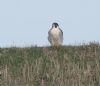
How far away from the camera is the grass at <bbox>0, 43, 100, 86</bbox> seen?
1498 cm

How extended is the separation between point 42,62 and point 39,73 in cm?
109

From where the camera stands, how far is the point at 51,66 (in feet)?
53.5

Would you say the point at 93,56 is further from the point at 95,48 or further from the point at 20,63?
the point at 20,63

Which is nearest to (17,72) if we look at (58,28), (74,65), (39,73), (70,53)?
(39,73)

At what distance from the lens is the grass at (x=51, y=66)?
1498 centimetres

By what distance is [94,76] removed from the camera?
15406 mm

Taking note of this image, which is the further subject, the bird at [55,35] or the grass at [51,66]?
the bird at [55,35]

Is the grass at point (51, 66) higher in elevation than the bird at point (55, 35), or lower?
lower

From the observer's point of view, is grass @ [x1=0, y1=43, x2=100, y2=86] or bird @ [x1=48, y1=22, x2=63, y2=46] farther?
bird @ [x1=48, y1=22, x2=63, y2=46]

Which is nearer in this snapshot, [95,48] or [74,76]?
[74,76]

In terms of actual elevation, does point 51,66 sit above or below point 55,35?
below

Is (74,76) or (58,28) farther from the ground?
(58,28)

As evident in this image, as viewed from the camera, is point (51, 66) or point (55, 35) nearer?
point (51, 66)

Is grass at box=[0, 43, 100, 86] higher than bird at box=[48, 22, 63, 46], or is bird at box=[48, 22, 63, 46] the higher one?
bird at box=[48, 22, 63, 46]
